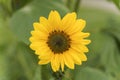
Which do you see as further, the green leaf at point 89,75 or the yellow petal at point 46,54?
the green leaf at point 89,75

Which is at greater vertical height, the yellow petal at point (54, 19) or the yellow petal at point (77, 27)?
the yellow petal at point (54, 19)

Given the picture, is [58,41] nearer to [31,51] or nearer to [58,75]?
[58,75]

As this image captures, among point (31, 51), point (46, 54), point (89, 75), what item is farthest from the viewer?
point (31, 51)

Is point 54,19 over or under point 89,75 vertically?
over

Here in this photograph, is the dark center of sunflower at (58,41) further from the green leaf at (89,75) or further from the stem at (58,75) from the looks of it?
the green leaf at (89,75)

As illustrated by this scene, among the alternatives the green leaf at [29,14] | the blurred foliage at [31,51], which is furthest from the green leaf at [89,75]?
the green leaf at [29,14]

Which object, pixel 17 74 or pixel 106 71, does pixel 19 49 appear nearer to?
pixel 17 74

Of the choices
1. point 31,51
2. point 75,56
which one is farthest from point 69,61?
point 31,51
